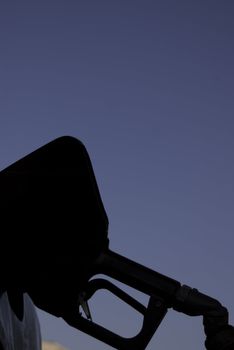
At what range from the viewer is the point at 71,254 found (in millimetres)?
2631

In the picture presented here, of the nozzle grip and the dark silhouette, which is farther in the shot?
the nozzle grip

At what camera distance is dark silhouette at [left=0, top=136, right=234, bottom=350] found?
233cm

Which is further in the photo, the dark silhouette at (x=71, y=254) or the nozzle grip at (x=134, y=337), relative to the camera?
the nozzle grip at (x=134, y=337)

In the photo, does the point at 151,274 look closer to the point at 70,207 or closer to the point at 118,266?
the point at 118,266

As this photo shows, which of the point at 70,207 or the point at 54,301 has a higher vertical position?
the point at 70,207

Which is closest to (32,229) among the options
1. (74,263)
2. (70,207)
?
(70,207)

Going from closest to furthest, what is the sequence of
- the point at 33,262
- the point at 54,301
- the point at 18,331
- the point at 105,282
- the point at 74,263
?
the point at 33,262
the point at 74,263
the point at 54,301
the point at 105,282
the point at 18,331

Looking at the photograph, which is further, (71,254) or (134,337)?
(134,337)

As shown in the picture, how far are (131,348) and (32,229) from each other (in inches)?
40.5

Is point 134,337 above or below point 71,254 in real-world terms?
below

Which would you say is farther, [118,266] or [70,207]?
[118,266]

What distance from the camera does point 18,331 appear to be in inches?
136

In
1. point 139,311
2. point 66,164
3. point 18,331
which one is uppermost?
point 66,164

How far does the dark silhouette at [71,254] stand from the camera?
233 centimetres
